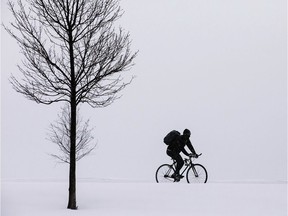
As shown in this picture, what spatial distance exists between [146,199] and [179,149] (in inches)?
121

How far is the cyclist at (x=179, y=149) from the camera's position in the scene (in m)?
17.0

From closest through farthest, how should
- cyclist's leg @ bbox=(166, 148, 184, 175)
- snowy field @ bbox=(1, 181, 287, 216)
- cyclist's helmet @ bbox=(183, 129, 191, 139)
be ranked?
snowy field @ bbox=(1, 181, 287, 216)
cyclist's helmet @ bbox=(183, 129, 191, 139)
cyclist's leg @ bbox=(166, 148, 184, 175)

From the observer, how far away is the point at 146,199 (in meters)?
14.7

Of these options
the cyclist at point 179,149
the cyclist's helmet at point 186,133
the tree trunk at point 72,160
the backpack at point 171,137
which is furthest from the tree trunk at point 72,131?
the cyclist's helmet at point 186,133

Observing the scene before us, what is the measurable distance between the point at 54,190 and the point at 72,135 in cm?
356

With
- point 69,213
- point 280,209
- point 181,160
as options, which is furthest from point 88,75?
point 280,209

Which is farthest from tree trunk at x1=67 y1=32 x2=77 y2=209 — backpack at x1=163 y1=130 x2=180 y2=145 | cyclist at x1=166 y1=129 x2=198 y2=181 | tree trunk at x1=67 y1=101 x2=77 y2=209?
cyclist at x1=166 y1=129 x2=198 y2=181

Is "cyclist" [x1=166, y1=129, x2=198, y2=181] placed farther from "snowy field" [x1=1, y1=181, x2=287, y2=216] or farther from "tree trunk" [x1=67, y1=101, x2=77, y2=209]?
"tree trunk" [x1=67, y1=101, x2=77, y2=209]

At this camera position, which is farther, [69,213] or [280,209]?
[280,209]

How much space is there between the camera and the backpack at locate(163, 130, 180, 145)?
17.0 meters

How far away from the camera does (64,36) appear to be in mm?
13648

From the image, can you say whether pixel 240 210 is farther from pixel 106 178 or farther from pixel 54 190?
pixel 106 178

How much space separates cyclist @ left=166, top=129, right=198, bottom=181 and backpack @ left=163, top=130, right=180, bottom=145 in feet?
0.28

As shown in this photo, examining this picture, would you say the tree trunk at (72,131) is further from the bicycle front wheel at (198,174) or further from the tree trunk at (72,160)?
the bicycle front wheel at (198,174)
